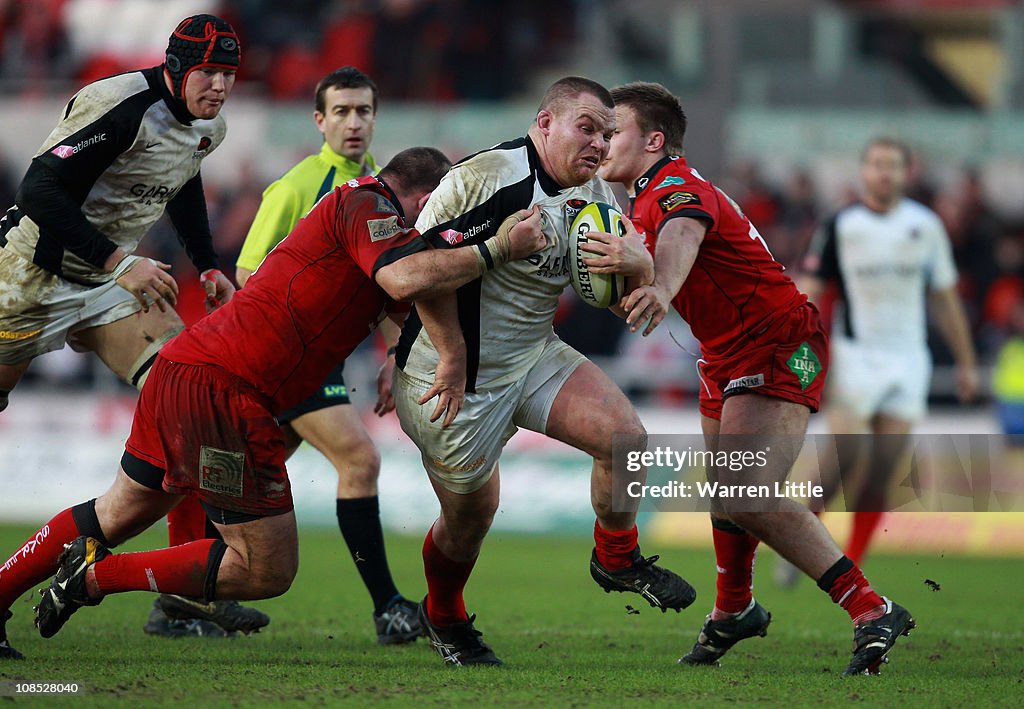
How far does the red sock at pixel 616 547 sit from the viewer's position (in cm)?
646

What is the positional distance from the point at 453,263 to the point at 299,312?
77 centimetres

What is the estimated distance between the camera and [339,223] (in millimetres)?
5996

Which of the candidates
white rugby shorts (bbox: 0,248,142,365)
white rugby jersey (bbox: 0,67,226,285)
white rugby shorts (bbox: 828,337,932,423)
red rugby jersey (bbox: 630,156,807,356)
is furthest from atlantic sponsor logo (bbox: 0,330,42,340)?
white rugby shorts (bbox: 828,337,932,423)

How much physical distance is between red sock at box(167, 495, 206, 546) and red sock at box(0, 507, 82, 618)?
93cm

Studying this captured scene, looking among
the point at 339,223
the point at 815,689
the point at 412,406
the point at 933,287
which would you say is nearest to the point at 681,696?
the point at 815,689

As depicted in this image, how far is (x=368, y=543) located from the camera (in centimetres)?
762

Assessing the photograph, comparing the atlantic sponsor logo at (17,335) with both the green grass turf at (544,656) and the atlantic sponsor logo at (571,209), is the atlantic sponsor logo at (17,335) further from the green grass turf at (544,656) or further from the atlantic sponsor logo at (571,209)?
the atlantic sponsor logo at (571,209)

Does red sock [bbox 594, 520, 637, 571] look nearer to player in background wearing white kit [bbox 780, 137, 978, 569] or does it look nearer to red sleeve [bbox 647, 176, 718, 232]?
red sleeve [bbox 647, 176, 718, 232]

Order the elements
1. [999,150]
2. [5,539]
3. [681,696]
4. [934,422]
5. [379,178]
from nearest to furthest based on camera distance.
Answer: [681,696], [379,178], [5,539], [934,422], [999,150]

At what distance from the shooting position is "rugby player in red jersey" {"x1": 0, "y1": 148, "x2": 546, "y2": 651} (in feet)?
19.7

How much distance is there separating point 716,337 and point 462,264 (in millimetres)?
1614

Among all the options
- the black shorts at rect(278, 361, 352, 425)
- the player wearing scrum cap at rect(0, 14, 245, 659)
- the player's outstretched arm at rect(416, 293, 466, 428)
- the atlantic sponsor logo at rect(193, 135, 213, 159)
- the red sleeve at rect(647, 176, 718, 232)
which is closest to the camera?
the player's outstretched arm at rect(416, 293, 466, 428)

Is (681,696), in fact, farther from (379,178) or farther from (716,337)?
(379,178)

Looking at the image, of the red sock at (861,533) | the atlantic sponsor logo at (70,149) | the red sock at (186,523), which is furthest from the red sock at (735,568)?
the atlantic sponsor logo at (70,149)
